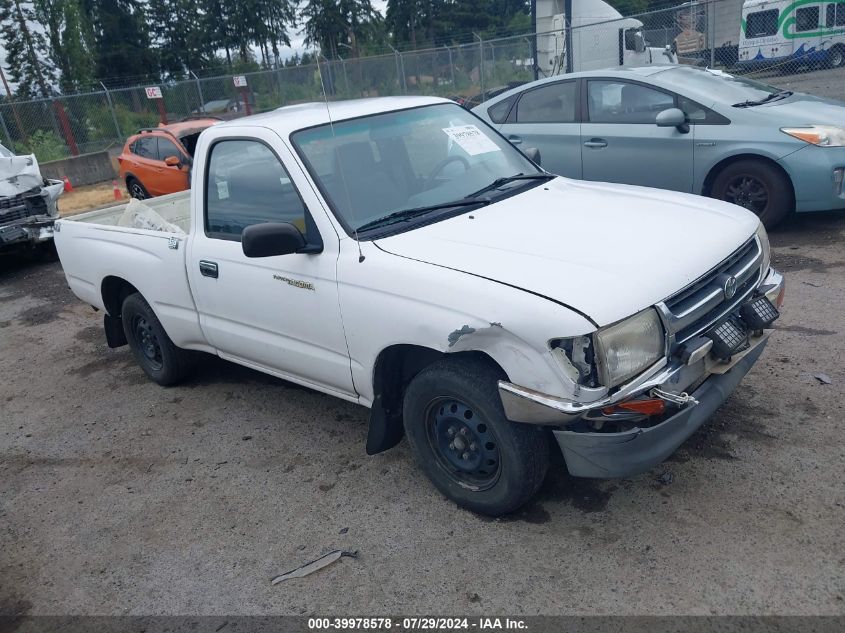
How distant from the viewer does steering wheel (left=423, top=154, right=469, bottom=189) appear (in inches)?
154

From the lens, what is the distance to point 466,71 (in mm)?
20875

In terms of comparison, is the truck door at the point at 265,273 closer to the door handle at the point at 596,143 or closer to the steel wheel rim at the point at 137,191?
the door handle at the point at 596,143

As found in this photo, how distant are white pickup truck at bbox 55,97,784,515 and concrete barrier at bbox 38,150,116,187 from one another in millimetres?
16281

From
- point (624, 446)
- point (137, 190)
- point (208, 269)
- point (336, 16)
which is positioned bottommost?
point (137, 190)

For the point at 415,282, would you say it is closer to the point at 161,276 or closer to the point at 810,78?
the point at 161,276

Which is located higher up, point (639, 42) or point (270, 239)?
point (639, 42)

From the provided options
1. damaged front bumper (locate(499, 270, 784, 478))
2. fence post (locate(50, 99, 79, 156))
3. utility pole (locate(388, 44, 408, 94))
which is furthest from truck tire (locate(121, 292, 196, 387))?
fence post (locate(50, 99, 79, 156))

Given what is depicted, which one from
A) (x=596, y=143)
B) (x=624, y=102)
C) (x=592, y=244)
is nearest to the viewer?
(x=592, y=244)

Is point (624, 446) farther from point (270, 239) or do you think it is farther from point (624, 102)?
point (624, 102)

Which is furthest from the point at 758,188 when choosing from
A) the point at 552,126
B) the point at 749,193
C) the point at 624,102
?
the point at 552,126

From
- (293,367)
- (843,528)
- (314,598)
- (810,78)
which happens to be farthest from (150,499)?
(810,78)

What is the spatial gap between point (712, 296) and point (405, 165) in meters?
1.76

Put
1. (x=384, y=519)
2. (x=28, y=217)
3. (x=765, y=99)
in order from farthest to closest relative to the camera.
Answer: (x=28, y=217)
(x=765, y=99)
(x=384, y=519)

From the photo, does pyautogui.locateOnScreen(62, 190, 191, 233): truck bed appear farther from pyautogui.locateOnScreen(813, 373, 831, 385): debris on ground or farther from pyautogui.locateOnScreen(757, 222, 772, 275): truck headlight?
pyautogui.locateOnScreen(813, 373, 831, 385): debris on ground
